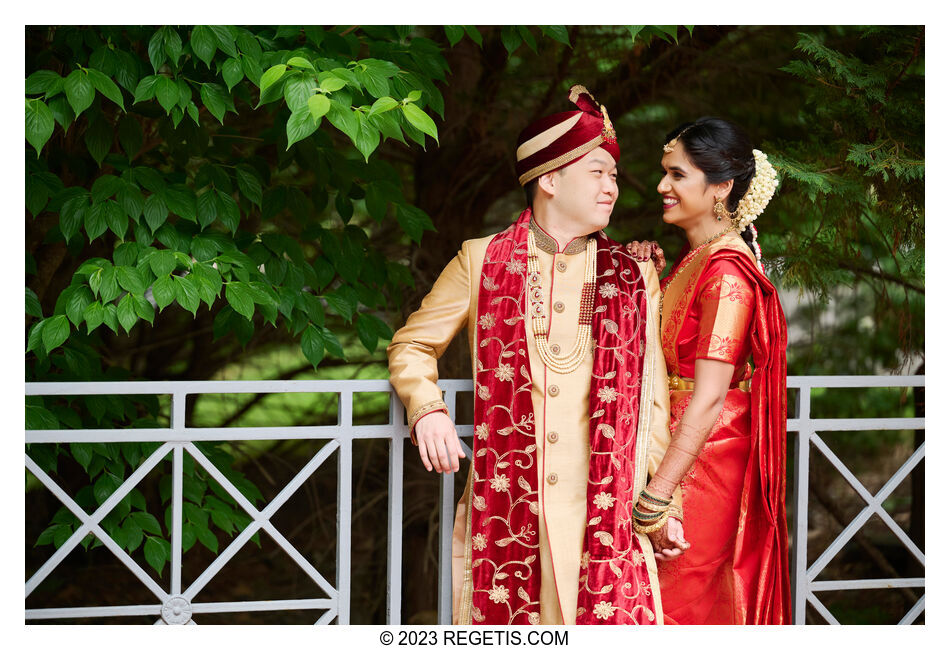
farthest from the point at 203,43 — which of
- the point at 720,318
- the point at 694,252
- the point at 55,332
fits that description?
the point at 720,318

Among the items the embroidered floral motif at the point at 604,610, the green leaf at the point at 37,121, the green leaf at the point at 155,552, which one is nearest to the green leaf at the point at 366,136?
the green leaf at the point at 37,121

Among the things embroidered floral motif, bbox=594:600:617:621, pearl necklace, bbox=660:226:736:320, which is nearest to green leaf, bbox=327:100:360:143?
pearl necklace, bbox=660:226:736:320

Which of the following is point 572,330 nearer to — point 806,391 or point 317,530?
point 806,391

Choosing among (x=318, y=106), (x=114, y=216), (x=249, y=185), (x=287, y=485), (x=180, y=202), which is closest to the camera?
(x=318, y=106)

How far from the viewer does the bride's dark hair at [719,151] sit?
93.9 inches

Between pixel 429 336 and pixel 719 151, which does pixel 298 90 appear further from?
pixel 719 151

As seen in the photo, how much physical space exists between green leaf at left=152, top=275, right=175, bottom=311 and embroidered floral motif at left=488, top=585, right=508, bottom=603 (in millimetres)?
1165

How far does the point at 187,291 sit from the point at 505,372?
92 centimetres

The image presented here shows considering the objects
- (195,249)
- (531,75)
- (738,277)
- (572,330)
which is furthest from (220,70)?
(531,75)

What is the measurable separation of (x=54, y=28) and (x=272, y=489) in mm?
3378

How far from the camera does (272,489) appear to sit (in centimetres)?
544

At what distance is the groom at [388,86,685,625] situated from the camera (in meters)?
2.27

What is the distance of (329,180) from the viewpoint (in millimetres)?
3039

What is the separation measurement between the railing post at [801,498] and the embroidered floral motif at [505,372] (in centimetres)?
92
